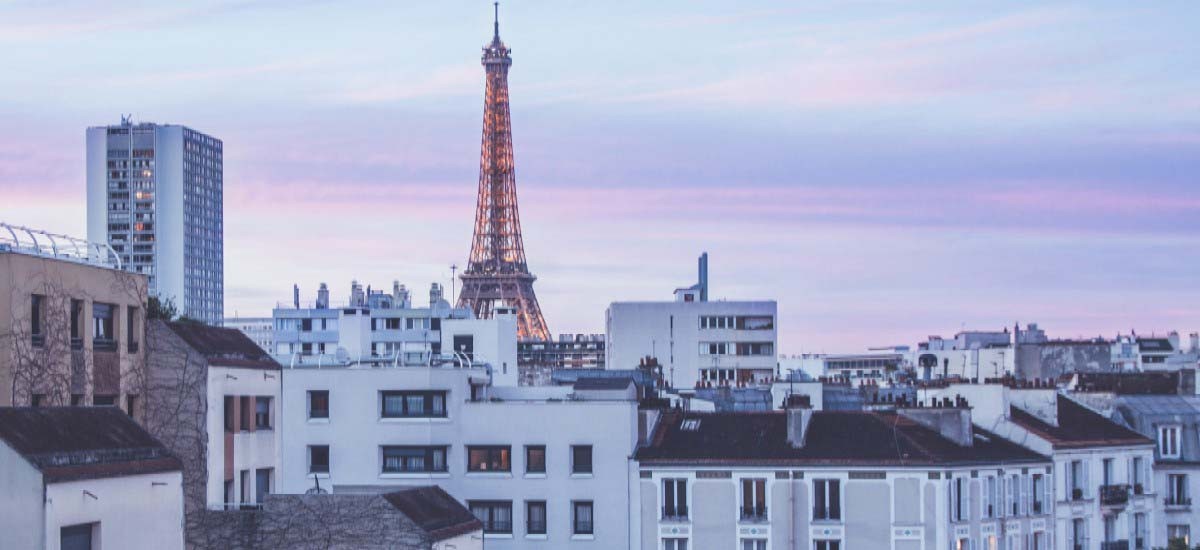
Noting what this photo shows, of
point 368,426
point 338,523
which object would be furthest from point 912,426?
point 338,523

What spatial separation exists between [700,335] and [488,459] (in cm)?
7150

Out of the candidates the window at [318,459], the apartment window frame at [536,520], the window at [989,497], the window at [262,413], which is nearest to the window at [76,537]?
the window at [262,413]

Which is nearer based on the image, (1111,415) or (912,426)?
(912,426)

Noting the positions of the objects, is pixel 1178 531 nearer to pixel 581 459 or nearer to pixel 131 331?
pixel 581 459

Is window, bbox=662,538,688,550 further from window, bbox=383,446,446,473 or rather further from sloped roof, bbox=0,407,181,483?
sloped roof, bbox=0,407,181,483

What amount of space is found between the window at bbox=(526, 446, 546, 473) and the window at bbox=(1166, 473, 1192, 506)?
30.0 meters

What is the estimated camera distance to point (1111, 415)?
87.3 meters

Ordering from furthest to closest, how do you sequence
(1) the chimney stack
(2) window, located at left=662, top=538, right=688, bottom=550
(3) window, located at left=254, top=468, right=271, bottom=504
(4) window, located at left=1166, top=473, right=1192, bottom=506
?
1. (4) window, located at left=1166, top=473, right=1192, bottom=506
2. (2) window, located at left=662, top=538, right=688, bottom=550
3. (1) the chimney stack
4. (3) window, located at left=254, top=468, right=271, bottom=504

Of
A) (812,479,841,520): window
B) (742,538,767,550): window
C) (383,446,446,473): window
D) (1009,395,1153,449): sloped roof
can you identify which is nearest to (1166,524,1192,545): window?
(1009,395,1153,449): sloped roof

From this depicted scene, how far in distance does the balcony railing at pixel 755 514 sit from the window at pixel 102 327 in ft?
96.8

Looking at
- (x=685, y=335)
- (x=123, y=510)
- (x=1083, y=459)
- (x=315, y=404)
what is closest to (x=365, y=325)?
(x=685, y=335)

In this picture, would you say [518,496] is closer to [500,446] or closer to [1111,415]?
[500,446]

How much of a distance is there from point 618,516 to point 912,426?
12.0 m

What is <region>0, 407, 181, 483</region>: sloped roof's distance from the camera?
38.8 meters
